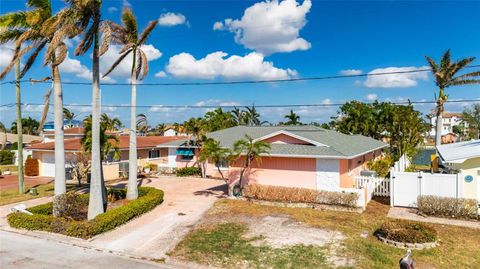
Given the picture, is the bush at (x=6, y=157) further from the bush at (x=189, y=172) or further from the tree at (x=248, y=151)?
the tree at (x=248, y=151)

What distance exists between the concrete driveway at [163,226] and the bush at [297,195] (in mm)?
2606

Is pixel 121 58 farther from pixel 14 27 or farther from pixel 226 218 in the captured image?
pixel 226 218

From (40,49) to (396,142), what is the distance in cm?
3086

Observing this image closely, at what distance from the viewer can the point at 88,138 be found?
65.8 ft

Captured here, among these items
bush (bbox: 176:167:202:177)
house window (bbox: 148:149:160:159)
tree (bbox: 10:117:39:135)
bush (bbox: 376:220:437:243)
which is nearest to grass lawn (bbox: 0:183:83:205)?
bush (bbox: 176:167:202:177)

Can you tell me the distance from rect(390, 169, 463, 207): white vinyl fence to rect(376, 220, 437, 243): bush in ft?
15.3

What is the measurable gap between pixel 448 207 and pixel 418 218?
1486 mm

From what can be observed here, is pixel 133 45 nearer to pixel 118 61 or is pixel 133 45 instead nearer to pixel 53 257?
pixel 118 61

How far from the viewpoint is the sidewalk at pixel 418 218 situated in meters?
14.5

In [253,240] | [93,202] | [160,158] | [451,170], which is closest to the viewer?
[253,240]

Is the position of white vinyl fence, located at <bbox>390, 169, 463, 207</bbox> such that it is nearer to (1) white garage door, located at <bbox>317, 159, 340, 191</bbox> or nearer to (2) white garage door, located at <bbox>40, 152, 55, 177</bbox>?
(1) white garage door, located at <bbox>317, 159, 340, 191</bbox>

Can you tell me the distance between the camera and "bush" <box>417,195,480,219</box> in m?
15.2

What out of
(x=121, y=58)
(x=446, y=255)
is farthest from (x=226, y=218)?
(x=121, y=58)

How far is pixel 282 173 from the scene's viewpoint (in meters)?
19.8
